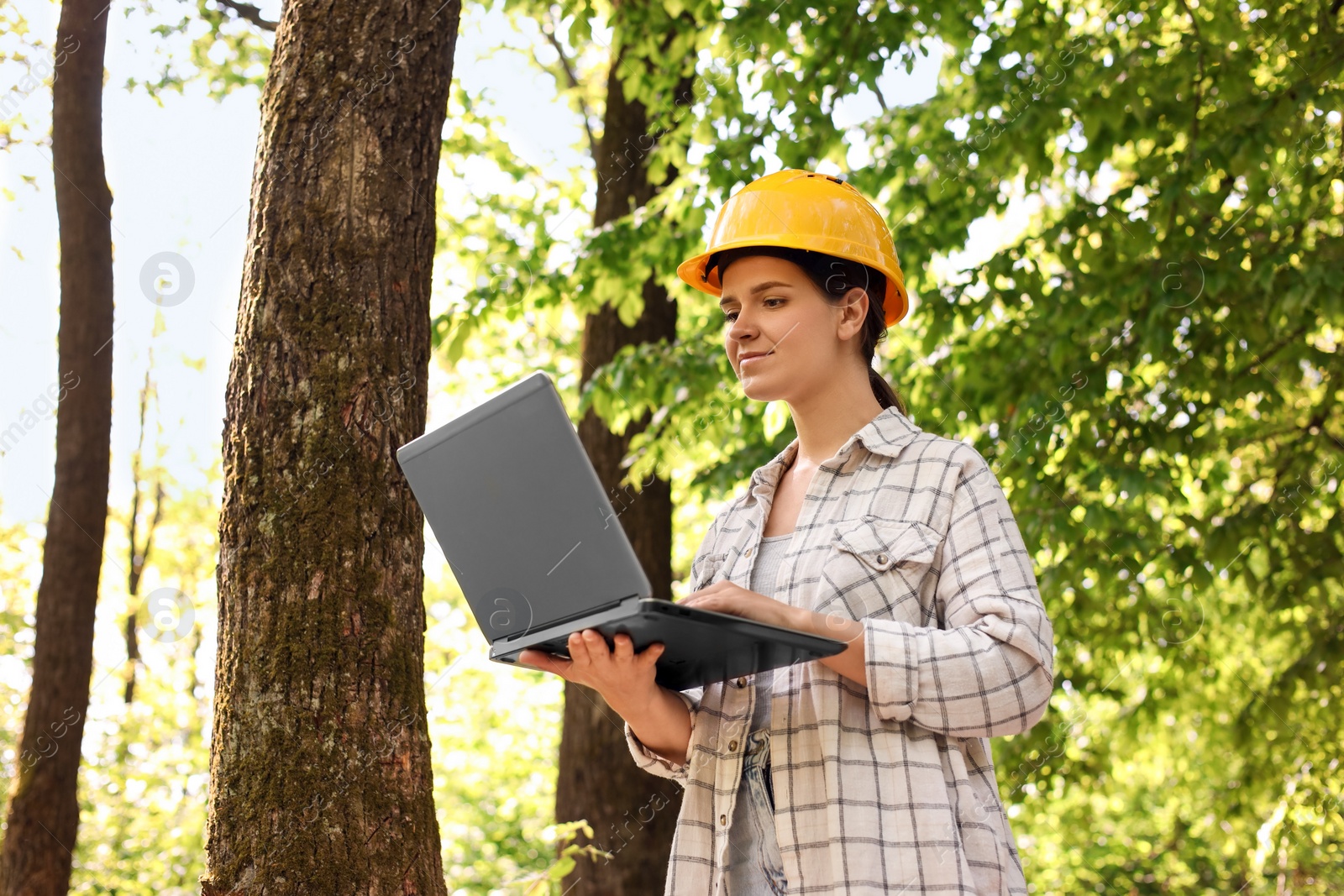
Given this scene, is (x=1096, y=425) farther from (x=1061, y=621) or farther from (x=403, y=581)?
(x=403, y=581)

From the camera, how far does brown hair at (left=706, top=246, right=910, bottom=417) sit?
5.97ft

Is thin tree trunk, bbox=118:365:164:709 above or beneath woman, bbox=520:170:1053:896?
above

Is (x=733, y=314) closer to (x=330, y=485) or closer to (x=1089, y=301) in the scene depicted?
(x=330, y=485)

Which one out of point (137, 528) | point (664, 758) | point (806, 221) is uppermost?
point (137, 528)

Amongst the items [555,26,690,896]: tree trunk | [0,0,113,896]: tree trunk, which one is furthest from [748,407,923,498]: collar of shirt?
[0,0,113,896]: tree trunk

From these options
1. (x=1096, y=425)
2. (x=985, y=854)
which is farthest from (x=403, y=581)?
(x=1096, y=425)

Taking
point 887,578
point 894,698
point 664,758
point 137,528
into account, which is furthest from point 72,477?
point 137,528

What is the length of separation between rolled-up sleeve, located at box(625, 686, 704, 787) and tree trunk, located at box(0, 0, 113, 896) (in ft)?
14.6

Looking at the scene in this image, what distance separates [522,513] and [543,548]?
0.06 metres

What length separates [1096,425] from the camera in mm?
4629

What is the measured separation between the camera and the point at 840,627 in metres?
1.47

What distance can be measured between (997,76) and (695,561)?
3638mm

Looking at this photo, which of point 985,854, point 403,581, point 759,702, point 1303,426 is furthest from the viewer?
point 1303,426

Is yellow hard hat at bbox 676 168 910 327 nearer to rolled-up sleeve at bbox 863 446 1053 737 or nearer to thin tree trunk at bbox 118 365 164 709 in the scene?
rolled-up sleeve at bbox 863 446 1053 737
